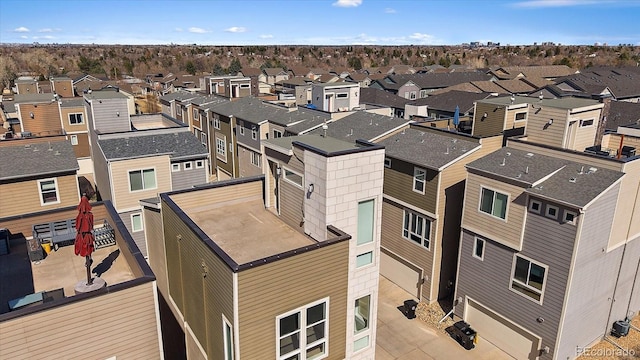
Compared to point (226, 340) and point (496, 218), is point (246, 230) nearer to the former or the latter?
point (226, 340)

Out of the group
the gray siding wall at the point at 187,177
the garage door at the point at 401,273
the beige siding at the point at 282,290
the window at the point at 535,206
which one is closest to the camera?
the beige siding at the point at 282,290

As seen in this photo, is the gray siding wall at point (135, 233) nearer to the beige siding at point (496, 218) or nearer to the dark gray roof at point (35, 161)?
the dark gray roof at point (35, 161)

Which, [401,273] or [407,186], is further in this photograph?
[401,273]

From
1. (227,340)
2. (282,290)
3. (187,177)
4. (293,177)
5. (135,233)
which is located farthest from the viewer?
(187,177)

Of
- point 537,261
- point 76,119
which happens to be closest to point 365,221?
point 537,261

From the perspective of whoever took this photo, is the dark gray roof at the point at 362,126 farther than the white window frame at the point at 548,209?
Yes

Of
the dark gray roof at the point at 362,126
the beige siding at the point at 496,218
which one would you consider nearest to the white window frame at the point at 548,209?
the beige siding at the point at 496,218

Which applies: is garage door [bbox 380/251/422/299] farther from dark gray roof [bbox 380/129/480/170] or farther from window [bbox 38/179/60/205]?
window [bbox 38/179/60/205]
